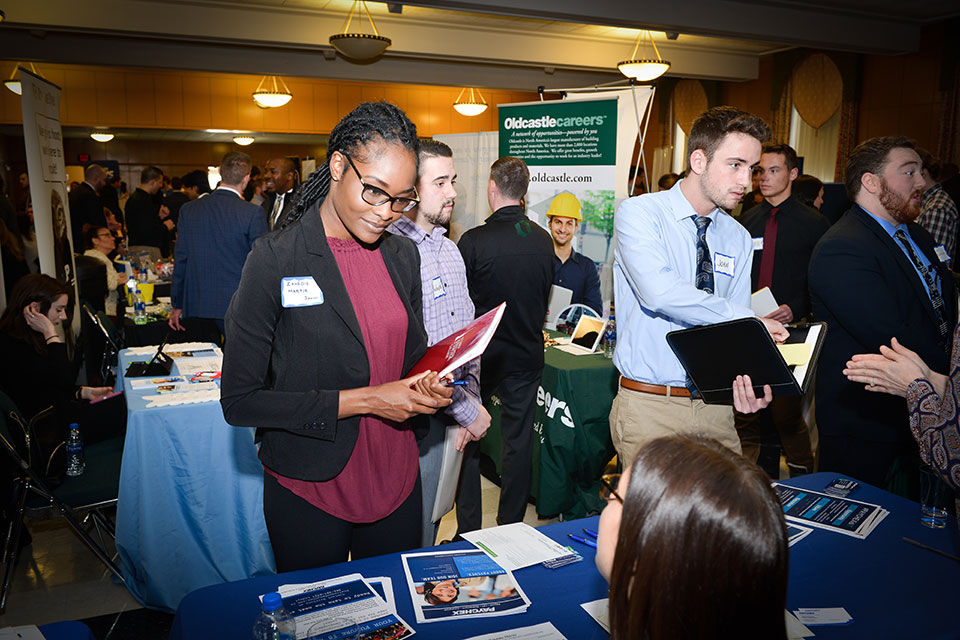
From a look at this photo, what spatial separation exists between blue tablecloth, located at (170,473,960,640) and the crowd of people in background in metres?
0.25

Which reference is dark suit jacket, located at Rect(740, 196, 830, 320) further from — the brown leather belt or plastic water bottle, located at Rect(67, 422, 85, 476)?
plastic water bottle, located at Rect(67, 422, 85, 476)

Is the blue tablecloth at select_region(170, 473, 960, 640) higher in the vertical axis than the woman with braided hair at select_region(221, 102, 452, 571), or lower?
lower

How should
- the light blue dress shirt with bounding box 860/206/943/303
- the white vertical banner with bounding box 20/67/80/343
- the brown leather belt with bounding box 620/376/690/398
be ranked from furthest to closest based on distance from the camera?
the white vertical banner with bounding box 20/67/80/343 → the light blue dress shirt with bounding box 860/206/943/303 → the brown leather belt with bounding box 620/376/690/398

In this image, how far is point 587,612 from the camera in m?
1.32

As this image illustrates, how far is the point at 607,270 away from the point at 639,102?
1.14 m

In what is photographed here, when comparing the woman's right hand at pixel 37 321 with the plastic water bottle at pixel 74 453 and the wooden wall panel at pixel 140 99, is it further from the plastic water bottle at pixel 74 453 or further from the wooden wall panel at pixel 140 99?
the wooden wall panel at pixel 140 99

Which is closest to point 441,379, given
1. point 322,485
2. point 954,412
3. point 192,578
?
point 322,485

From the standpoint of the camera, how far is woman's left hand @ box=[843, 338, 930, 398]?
1698mm

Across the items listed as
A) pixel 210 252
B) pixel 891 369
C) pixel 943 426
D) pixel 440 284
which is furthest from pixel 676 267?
pixel 210 252

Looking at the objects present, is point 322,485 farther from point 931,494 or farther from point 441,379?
point 931,494

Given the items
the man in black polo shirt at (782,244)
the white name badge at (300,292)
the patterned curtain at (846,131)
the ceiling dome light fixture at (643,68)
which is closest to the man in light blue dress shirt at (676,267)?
the white name badge at (300,292)

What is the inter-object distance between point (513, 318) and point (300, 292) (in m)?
1.89

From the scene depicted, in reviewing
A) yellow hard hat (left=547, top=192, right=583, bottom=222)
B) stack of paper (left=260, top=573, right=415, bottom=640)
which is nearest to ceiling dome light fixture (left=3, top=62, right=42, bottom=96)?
yellow hard hat (left=547, top=192, right=583, bottom=222)

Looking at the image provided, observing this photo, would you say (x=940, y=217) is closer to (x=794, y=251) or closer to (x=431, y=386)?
(x=794, y=251)
